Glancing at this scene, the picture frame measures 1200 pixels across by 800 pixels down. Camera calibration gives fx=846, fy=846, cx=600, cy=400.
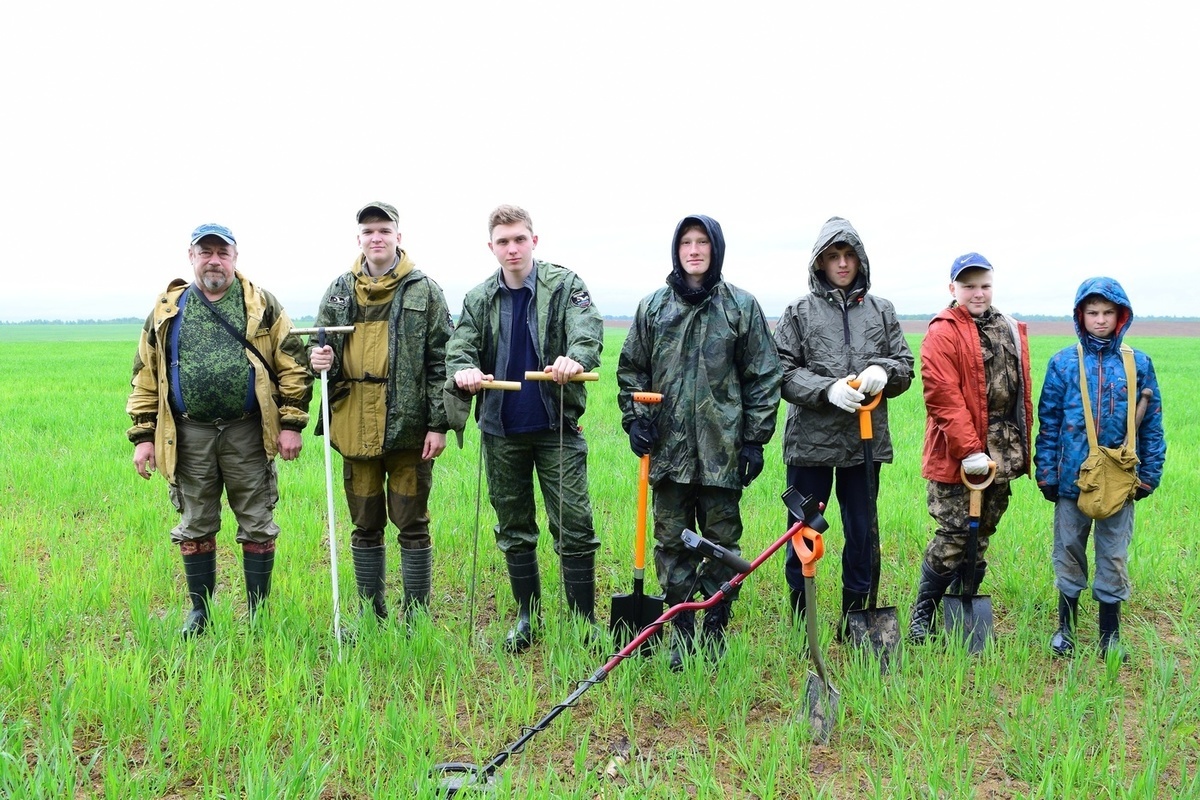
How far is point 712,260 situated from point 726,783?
90.6 inches

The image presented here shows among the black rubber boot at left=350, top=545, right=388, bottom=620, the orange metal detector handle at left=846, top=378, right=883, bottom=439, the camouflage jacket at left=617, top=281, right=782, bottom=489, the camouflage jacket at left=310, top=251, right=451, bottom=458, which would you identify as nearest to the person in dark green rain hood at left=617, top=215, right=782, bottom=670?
the camouflage jacket at left=617, top=281, right=782, bottom=489

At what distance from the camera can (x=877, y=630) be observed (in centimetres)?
414

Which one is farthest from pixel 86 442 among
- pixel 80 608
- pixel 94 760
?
pixel 94 760

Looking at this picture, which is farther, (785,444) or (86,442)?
(86,442)

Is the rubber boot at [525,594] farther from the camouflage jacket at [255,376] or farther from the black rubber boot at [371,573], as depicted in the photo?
the camouflage jacket at [255,376]

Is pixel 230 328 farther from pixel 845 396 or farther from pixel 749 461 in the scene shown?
pixel 845 396

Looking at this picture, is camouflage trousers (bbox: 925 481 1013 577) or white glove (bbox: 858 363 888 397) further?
camouflage trousers (bbox: 925 481 1013 577)

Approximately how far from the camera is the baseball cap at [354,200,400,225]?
4391mm

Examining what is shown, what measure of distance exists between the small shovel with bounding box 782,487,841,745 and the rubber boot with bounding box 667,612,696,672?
0.61 metres

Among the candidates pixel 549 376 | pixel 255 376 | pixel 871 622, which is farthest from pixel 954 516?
pixel 255 376

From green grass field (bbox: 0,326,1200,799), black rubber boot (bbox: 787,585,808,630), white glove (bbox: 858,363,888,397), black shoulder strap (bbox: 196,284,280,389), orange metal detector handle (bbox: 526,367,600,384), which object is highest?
black shoulder strap (bbox: 196,284,280,389)

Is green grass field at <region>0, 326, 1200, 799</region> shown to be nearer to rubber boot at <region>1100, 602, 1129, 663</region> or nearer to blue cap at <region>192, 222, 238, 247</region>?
rubber boot at <region>1100, 602, 1129, 663</region>

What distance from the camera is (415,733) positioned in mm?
3336

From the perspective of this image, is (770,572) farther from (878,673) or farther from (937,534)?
(878,673)
